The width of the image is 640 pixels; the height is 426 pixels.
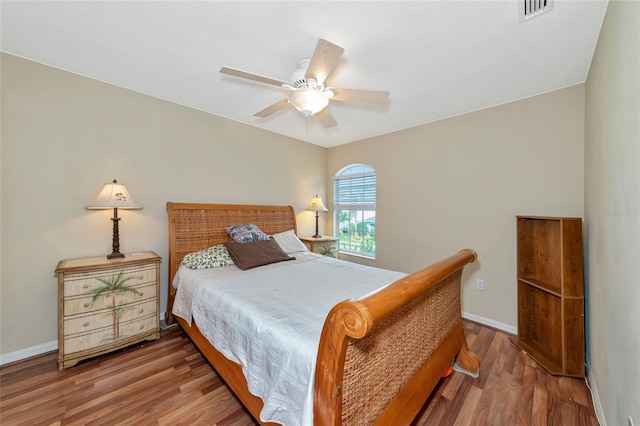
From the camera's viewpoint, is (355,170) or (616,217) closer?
(616,217)

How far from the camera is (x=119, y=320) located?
6.98 ft

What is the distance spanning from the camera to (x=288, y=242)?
333 cm

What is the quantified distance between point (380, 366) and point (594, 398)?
5.72ft

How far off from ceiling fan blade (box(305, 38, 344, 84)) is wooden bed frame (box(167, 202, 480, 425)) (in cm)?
131

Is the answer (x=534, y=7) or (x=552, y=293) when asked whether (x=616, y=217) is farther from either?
(x=534, y=7)

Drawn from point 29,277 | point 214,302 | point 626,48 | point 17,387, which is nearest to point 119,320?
point 17,387

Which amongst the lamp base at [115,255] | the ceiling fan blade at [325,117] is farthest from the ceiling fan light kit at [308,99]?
the lamp base at [115,255]

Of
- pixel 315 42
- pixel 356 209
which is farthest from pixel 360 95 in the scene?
pixel 356 209

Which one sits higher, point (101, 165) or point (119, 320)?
point (101, 165)

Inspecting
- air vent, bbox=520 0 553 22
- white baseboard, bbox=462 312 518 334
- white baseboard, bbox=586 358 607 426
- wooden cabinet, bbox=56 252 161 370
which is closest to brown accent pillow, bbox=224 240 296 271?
wooden cabinet, bbox=56 252 161 370

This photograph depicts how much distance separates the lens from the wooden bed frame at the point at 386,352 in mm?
876

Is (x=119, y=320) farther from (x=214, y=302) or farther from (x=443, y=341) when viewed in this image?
(x=443, y=341)

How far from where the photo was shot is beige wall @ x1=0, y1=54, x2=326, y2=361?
1970 millimetres

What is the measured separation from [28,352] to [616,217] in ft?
13.9
